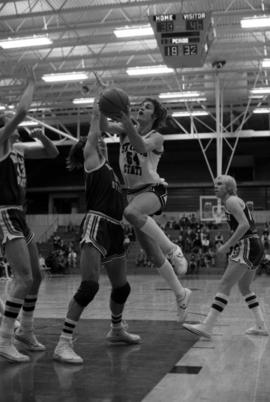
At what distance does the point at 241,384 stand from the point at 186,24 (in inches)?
417

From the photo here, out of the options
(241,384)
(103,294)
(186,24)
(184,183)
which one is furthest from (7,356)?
(184,183)

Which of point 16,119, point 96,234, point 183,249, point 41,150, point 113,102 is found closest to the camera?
point 16,119

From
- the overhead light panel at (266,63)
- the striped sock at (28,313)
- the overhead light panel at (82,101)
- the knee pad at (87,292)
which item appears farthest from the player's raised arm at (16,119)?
the overhead light panel at (82,101)

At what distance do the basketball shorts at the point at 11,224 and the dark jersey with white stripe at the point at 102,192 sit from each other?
62 centimetres

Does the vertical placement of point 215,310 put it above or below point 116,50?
below

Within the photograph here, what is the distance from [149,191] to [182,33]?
349 inches

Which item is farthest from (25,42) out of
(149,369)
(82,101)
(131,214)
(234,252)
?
(149,369)

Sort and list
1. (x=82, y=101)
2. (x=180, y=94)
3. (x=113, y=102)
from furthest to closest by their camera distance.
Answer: (x=82, y=101) < (x=180, y=94) < (x=113, y=102)

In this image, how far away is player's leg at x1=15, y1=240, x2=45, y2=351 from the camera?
4746mm

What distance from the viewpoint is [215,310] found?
18.0ft

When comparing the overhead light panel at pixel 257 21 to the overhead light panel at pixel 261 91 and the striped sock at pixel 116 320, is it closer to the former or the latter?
the overhead light panel at pixel 261 91

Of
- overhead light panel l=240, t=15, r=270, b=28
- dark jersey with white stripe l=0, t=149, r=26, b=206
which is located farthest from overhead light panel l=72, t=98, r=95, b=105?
dark jersey with white stripe l=0, t=149, r=26, b=206

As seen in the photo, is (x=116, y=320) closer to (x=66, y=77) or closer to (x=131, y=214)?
(x=131, y=214)

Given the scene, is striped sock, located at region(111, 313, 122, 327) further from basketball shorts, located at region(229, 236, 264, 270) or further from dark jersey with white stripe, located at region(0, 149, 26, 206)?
dark jersey with white stripe, located at region(0, 149, 26, 206)
